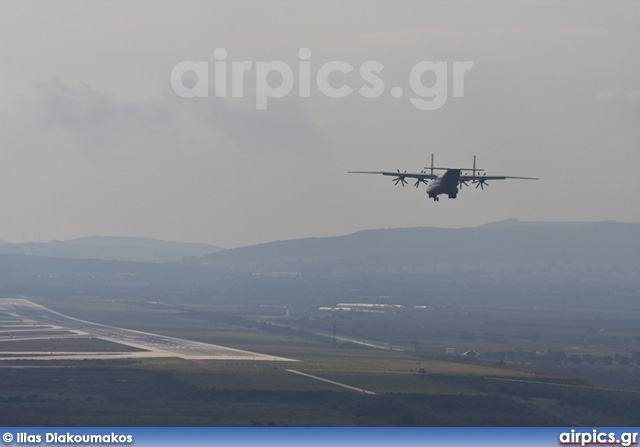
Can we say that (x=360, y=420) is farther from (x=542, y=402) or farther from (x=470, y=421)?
(x=542, y=402)

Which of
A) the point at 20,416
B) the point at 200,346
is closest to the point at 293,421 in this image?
the point at 20,416

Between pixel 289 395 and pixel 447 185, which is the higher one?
pixel 447 185

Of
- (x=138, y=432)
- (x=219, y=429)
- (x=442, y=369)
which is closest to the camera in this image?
(x=138, y=432)

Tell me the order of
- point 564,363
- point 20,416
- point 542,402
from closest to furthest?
point 20,416 < point 542,402 < point 564,363

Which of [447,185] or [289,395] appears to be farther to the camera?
[289,395]

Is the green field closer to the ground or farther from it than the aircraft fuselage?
closer to the ground

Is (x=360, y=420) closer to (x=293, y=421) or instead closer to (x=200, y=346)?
(x=293, y=421)

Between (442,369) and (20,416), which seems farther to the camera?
(442,369)

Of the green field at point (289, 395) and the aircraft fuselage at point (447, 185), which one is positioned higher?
the aircraft fuselage at point (447, 185)

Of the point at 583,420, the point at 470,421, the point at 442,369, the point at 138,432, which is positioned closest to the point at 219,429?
the point at 138,432
